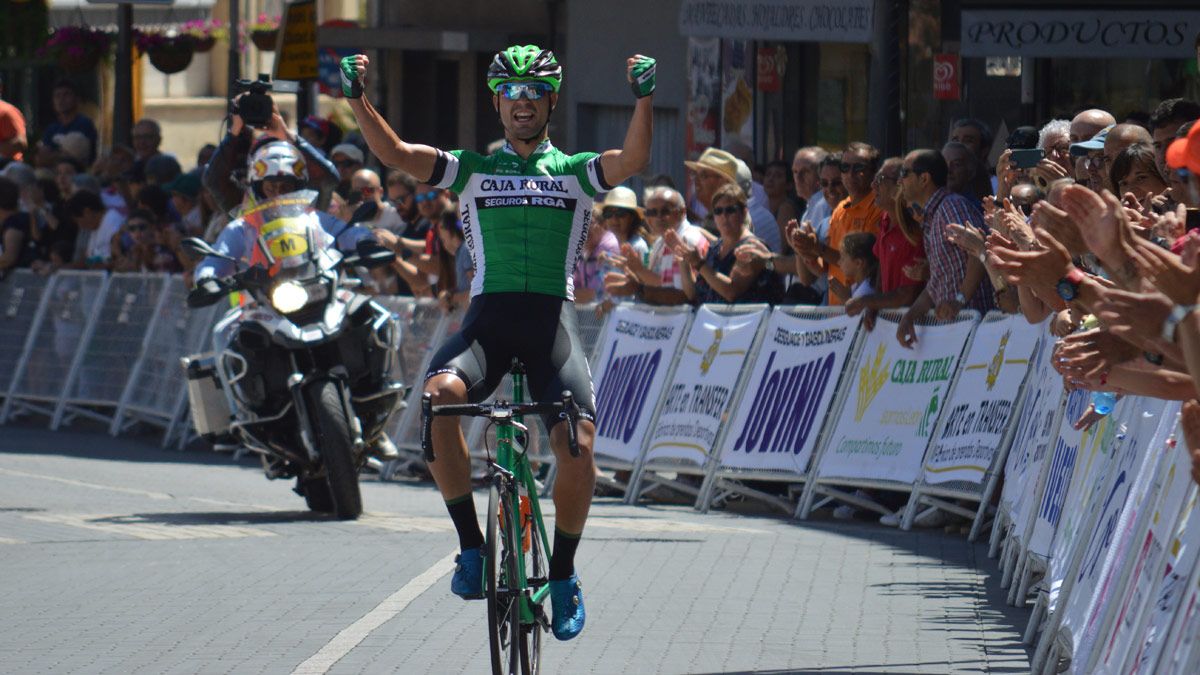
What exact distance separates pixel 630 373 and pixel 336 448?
261cm

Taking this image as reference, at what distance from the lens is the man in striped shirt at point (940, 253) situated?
13039mm

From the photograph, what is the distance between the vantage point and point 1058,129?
11.5 metres

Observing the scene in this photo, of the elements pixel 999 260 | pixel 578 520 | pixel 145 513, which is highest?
pixel 999 260

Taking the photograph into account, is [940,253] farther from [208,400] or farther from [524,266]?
[524,266]

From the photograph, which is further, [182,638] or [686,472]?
[686,472]

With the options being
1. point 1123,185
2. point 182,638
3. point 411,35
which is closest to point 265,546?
point 182,638

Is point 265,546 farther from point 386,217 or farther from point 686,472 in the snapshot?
point 386,217

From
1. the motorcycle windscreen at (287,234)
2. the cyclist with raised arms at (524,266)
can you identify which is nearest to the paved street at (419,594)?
the cyclist with raised arms at (524,266)

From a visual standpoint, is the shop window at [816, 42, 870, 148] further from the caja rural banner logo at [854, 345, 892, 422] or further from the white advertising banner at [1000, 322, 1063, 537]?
the white advertising banner at [1000, 322, 1063, 537]

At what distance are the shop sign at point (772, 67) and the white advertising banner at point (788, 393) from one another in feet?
23.5

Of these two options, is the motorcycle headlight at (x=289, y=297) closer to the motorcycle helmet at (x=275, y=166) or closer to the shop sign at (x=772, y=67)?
the motorcycle helmet at (x=275, y=166)

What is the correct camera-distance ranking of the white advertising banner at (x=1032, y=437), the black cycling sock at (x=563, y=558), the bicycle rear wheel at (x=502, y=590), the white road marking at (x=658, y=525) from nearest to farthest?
the bicycle rear wheel at (x=502, y=590) < the black cycling sock at (x=563, y=558) < the white advertising banner at (x=1032, y=437) < the white road marking at (x=658, y=525)

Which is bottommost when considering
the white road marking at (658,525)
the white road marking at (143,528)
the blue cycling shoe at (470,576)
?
the white road marking at (143,528)

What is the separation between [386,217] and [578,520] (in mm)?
10622
